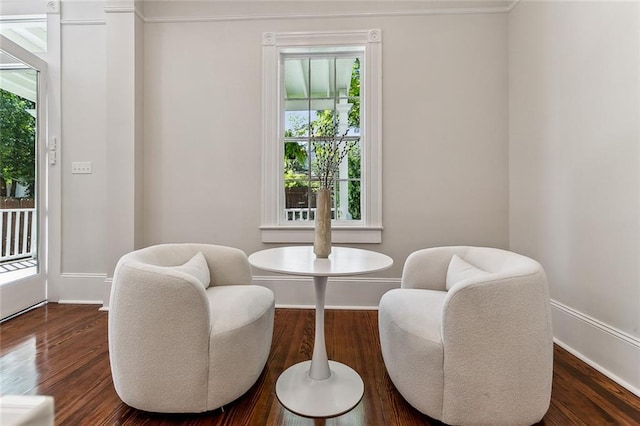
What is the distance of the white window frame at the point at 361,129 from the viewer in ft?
8.45

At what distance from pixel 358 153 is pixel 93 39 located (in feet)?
8.54

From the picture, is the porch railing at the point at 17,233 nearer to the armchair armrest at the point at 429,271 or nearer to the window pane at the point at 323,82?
the window pane at the point at 323,82

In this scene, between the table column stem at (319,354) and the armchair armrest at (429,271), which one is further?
the armchair armrest at (429,271)

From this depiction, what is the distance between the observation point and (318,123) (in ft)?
8.93

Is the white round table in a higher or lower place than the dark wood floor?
higher

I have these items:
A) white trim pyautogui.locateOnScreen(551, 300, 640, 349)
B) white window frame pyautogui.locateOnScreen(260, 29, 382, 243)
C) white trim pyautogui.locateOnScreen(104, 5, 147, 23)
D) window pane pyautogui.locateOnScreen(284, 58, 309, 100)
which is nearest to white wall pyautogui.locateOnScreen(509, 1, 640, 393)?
white trim pyautogui.locateOnScreen(551, 300, 640, 349)

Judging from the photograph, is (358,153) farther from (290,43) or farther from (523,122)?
(523,122)

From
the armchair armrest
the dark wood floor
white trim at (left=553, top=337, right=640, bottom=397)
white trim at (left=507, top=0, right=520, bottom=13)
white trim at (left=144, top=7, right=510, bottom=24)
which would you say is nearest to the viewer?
the dark wood floor

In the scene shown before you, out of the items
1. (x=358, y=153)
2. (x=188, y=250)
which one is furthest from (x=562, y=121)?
(x=188, y=250)

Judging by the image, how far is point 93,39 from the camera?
269 cm

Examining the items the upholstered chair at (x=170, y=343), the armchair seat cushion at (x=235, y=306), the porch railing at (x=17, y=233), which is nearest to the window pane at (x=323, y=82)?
the armchair seat cushion at (x=235, y=306)

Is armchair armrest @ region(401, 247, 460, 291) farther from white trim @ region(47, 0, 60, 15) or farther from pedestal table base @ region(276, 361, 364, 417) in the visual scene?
white trim @ region(47, 0, 60, 15)

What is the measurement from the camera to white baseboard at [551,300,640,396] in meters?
1.50

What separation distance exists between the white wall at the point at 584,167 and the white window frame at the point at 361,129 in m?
1.13
